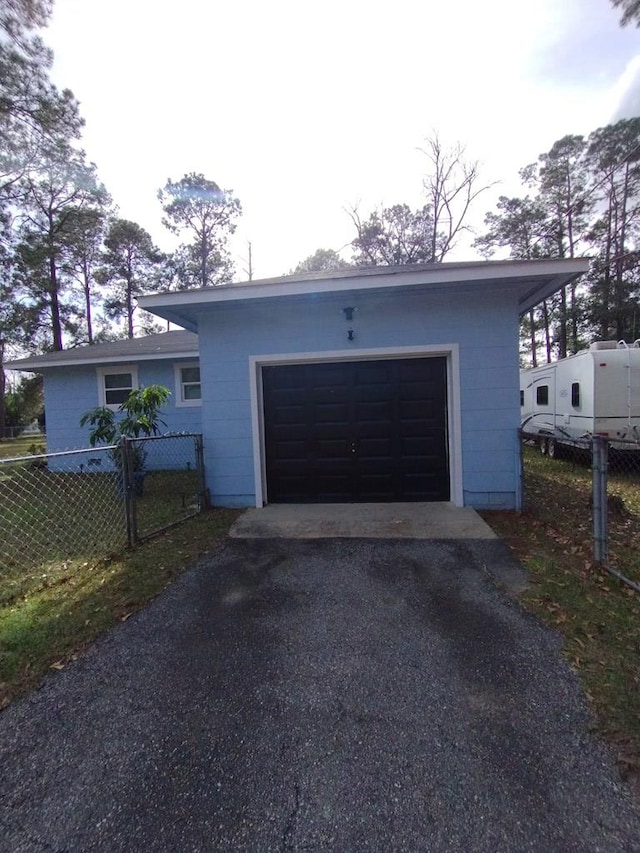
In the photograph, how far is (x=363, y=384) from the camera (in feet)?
19.5

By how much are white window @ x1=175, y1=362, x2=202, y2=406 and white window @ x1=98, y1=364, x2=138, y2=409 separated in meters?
1.29

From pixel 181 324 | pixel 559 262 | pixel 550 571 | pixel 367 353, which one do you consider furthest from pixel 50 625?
pixel 559 262

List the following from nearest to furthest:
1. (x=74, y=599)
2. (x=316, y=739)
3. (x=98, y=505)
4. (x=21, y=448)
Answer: (x=316, y=739) → (x=74, y=599) → (x=98, y=505) → (x=21, y=448)

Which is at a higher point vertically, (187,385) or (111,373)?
(111,373)

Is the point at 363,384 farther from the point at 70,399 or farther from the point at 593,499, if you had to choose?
the point at 70,399

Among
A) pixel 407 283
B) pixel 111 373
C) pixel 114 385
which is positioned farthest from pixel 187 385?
pixel 407 283

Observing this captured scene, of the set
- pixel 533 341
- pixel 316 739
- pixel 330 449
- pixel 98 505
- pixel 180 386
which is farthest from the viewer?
pixel 533 341

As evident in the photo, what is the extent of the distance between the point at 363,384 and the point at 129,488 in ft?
10.5

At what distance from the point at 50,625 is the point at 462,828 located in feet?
9.38

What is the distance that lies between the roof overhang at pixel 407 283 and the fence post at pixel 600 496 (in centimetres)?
236

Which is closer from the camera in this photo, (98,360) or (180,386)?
(98,360)

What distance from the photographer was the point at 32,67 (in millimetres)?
13617

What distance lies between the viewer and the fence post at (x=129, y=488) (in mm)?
4531

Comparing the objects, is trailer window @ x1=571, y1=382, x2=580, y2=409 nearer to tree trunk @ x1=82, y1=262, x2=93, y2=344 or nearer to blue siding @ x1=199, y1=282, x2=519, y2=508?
→ blue siding @ x1=199, y1=282, x2=519, y2=508
